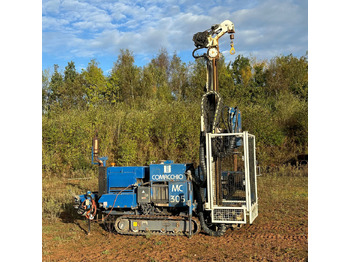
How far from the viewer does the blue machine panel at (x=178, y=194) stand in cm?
757

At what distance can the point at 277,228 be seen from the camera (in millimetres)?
7777

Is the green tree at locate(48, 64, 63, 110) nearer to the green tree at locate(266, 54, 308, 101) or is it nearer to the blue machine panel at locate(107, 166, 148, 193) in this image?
the green tree at locate(266, 54, 308, 101)

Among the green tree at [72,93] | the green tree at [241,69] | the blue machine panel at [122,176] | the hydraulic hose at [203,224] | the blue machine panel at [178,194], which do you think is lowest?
the hydraulic hose at [203,224]

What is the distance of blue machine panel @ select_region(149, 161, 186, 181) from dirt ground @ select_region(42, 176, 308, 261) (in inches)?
53.9

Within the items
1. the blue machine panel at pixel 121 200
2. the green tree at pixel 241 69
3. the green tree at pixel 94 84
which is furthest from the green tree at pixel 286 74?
the blue machine panel at pixel 121 200

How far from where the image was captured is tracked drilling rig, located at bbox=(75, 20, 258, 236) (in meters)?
7.36

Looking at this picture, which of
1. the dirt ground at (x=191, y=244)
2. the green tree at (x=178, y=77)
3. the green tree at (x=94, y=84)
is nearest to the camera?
the dirt ground at (x=191, y=244)

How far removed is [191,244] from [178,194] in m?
1.20

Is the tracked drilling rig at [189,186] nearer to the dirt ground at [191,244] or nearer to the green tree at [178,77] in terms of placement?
the dirt ground at [191,244]

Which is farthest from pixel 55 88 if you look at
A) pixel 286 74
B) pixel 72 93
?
pixel 286 74

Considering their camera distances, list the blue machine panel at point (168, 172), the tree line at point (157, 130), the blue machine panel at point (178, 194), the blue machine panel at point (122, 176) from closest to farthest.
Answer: the blue machine panel at point (178, 194)
the blue machine panel at point (168, 172)
the blue machine panel at point (122, 176)
the tree line at point (157, 130)

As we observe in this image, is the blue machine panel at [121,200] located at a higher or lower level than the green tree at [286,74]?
lower

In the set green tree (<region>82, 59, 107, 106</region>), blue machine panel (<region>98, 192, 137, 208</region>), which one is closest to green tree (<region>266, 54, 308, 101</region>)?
green tree (<region>82, 59, 107, 106</region>)

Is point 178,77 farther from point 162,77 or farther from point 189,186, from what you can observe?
point 189,186
